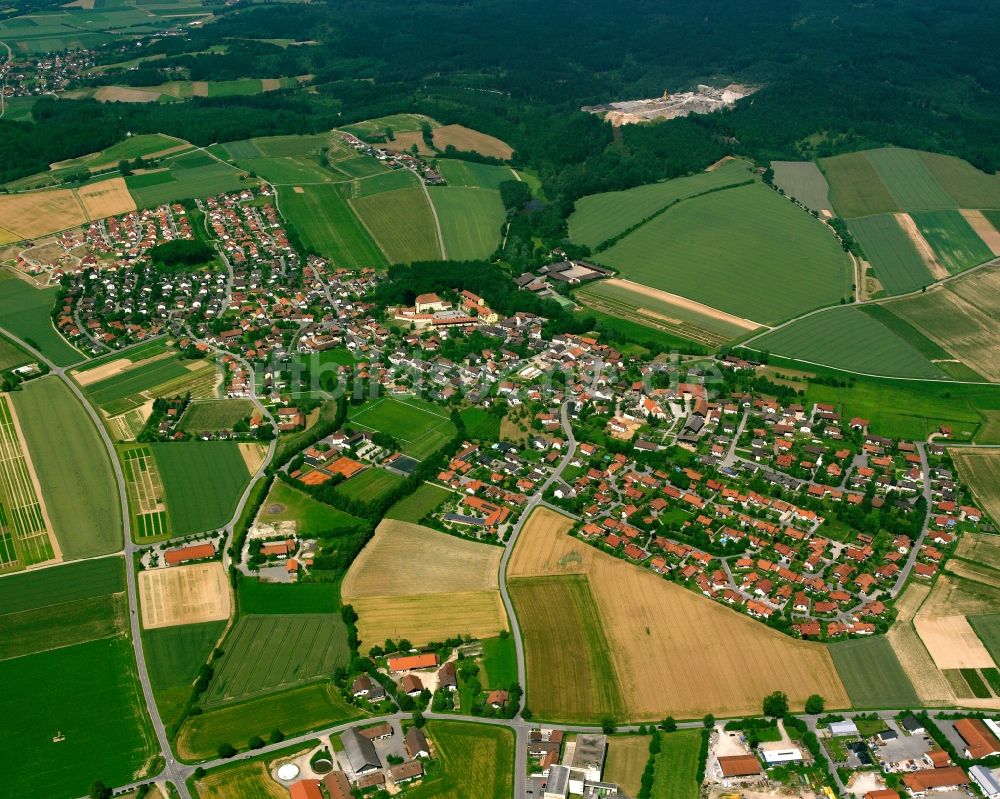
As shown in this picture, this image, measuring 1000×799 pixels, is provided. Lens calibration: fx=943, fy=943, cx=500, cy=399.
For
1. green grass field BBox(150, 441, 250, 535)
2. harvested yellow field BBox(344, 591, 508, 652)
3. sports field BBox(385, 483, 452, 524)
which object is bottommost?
harvested yellow field BBox(344, 591, 508, 652)

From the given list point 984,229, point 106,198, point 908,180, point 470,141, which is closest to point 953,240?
point 984,229

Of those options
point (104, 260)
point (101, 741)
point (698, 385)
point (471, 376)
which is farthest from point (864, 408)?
point (104, 260)

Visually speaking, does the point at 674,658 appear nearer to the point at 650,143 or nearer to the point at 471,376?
the point at 471,376

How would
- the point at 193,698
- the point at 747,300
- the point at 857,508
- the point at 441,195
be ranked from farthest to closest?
the point at 441,195
the point at 747,300
the point at 857,508
the point at 193,698

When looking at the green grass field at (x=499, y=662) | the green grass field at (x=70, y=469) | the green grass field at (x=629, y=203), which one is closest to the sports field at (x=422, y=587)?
the green grass field at (x=499, y=662)

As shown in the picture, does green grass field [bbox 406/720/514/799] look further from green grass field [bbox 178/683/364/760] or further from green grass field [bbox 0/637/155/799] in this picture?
green grass field [bbox 0/637/155/799]

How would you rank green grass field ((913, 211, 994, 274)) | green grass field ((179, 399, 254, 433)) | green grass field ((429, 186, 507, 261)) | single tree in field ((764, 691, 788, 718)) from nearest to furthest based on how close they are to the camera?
single tree in field ((764, 691, 788, 718)), green grass field ((179, 399, 254, 433)), green grass field ((913, 211, 994, 274)), green grass field ((429, 186, 507, 261))

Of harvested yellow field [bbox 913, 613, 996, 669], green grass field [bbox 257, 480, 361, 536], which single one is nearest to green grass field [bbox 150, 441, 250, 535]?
green grass field [bbox 257, 480, 361, 536]
